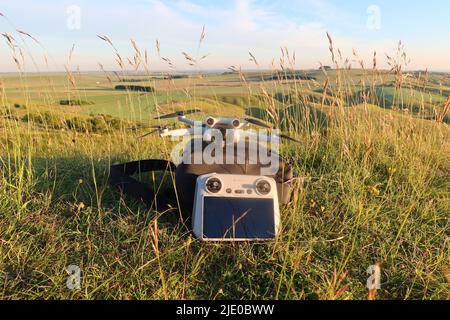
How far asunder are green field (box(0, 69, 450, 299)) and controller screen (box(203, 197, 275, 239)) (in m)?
0.10

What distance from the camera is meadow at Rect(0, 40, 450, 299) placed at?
176 cm

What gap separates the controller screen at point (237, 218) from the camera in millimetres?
1928

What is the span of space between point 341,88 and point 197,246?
262 centimetres

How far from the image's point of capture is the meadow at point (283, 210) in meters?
1.76

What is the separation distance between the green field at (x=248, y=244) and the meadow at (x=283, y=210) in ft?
0.04

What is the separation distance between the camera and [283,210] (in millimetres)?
2279

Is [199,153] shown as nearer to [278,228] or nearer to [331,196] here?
[278,228]

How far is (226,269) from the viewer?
1.87 meters

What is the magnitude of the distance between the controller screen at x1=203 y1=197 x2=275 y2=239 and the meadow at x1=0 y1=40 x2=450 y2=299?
101 millimetres

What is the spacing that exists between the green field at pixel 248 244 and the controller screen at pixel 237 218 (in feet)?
0.34

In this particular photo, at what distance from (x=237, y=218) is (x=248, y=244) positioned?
190 millimetres

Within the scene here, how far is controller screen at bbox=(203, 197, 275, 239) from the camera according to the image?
6.32 feet
